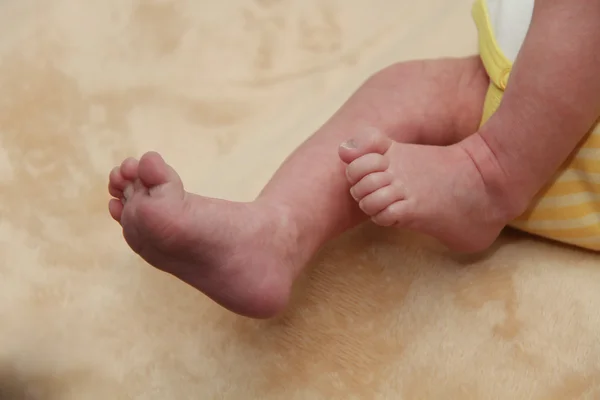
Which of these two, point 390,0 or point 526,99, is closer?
point 526,99

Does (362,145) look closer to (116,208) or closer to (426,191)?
(426,191)

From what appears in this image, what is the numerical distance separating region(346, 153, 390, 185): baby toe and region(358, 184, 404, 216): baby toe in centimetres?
2

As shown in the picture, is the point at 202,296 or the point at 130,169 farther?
the point at 202,296

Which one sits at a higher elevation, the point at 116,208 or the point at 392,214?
the point at 116,208

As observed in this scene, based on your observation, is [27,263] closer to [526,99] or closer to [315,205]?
[315,205]

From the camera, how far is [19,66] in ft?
3.10

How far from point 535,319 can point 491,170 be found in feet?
0.51

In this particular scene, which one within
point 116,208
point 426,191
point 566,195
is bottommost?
point 566,195

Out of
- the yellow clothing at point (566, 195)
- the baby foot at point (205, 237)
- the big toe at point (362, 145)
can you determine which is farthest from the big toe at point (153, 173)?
the yellow clothing at point (566, 195)

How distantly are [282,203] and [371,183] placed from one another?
10 cm

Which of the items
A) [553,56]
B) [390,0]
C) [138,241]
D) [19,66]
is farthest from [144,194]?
[390,0]

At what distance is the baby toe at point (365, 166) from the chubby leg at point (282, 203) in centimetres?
1

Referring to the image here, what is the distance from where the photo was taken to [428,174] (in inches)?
25.5

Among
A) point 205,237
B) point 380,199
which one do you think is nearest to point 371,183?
point 380,199
